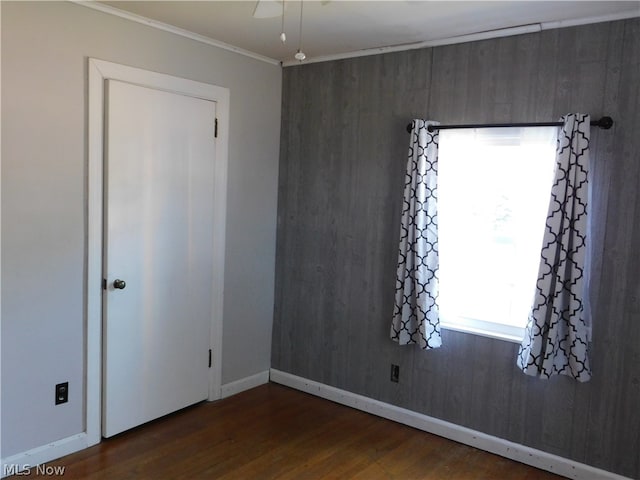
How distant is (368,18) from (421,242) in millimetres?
1289

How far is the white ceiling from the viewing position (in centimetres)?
262

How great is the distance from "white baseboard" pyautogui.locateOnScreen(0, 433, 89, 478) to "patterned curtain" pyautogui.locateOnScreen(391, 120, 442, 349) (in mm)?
1950

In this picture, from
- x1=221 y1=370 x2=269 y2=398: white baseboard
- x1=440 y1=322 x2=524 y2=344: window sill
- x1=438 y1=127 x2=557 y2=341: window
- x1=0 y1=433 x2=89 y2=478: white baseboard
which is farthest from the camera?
x1=221 y1=370 x2=269 y2=398: white baseboard

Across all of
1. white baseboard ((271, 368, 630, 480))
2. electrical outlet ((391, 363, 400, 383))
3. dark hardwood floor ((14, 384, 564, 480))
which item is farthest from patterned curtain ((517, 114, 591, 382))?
electrical outlet ((391, 363, 400, 383))

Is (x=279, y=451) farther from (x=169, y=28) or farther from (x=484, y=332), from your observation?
(x=169, y=28)

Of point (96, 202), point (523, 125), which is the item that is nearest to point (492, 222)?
point (523, 125)

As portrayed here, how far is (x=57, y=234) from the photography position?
2760mm

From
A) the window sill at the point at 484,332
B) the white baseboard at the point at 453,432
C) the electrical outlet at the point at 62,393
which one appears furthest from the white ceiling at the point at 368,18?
the white baseboard at the point at 453,432

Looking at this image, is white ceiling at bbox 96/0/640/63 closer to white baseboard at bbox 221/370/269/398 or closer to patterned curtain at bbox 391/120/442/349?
patterned curtain at bbox 391/120/442/349

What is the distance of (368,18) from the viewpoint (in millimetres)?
2869

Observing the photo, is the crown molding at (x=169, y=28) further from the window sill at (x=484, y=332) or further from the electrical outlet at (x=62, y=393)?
the window sill at (x=484, y=332)

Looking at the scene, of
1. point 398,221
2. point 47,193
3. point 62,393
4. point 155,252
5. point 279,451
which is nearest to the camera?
point 47,193

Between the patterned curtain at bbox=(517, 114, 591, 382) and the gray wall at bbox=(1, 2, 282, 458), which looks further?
the patterned curtain at bbox=(517, 114, 591, 382)

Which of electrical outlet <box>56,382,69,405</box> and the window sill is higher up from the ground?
the window sill
